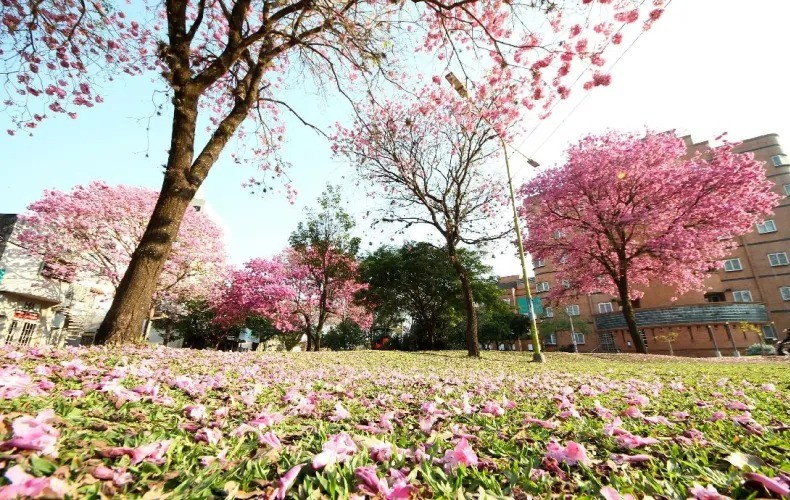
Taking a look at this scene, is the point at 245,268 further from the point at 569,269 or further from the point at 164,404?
A: the point at 164,404

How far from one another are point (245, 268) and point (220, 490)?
25.2 meters

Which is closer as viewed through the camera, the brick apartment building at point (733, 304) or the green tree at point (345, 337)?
the brick apartment building at point (733, 304)

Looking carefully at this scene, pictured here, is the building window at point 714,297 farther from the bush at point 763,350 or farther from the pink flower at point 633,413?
the pink flower at point 633,413

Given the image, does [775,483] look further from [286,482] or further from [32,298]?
[32,298]

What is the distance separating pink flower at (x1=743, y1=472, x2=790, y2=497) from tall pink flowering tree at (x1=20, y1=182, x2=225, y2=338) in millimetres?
24045

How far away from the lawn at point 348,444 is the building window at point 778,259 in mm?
40596

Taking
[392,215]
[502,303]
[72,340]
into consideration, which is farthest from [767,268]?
[72,340]

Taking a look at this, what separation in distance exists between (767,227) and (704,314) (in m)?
13.6

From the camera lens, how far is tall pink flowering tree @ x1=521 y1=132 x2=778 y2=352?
47.9 ft

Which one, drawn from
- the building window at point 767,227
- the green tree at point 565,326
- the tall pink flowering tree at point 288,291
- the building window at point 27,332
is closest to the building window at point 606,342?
the green tree at point 565,326

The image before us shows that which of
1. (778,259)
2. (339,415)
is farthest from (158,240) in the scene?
(778,259)

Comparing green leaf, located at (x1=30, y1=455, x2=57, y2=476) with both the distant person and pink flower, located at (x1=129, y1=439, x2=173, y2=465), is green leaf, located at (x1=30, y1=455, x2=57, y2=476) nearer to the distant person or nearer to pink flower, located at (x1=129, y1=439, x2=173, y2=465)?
pink flower, located at (x1=129, y1=439, x2=173, y2=465)

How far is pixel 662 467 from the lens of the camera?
159 cm

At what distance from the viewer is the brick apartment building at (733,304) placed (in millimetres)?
26219
